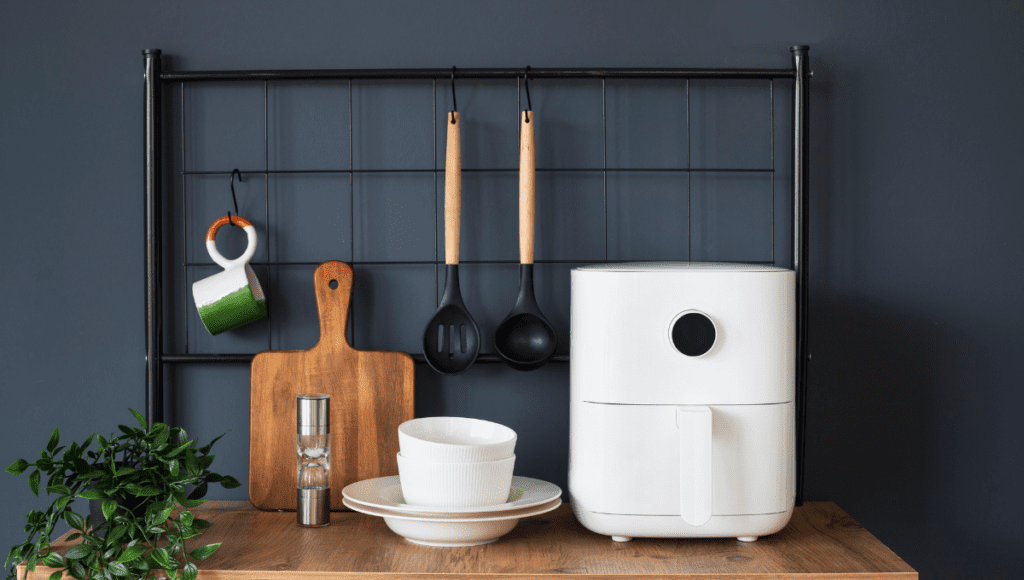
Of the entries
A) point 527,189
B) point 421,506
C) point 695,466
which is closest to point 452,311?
point 527,189

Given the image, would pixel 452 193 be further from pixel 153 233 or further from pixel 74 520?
pixel 74 520

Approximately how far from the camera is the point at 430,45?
1256mm

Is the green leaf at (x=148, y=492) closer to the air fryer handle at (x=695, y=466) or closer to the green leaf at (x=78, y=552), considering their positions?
the green leaf at (x=78, y=552)

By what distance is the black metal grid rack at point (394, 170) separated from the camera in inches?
47.5

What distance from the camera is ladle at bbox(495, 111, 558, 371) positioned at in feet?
3.82

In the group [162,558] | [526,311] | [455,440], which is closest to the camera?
[162,558]

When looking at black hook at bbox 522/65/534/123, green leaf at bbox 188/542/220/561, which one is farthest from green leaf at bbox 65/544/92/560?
black hook at bbox 522/65/534/123

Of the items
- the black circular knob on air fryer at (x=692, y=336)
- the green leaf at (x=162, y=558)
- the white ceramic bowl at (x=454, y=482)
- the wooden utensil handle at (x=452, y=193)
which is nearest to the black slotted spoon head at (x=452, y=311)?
the wooden utensil handle at (x=452, y=193)

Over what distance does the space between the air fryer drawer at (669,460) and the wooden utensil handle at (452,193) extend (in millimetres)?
345

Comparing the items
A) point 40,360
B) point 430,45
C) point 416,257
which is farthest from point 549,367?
point 40,360

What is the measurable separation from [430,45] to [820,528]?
0.94 m

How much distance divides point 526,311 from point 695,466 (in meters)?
0.37

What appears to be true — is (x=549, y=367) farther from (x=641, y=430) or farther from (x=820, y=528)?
(x=820, y=528)

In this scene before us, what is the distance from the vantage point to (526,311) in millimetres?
1203
